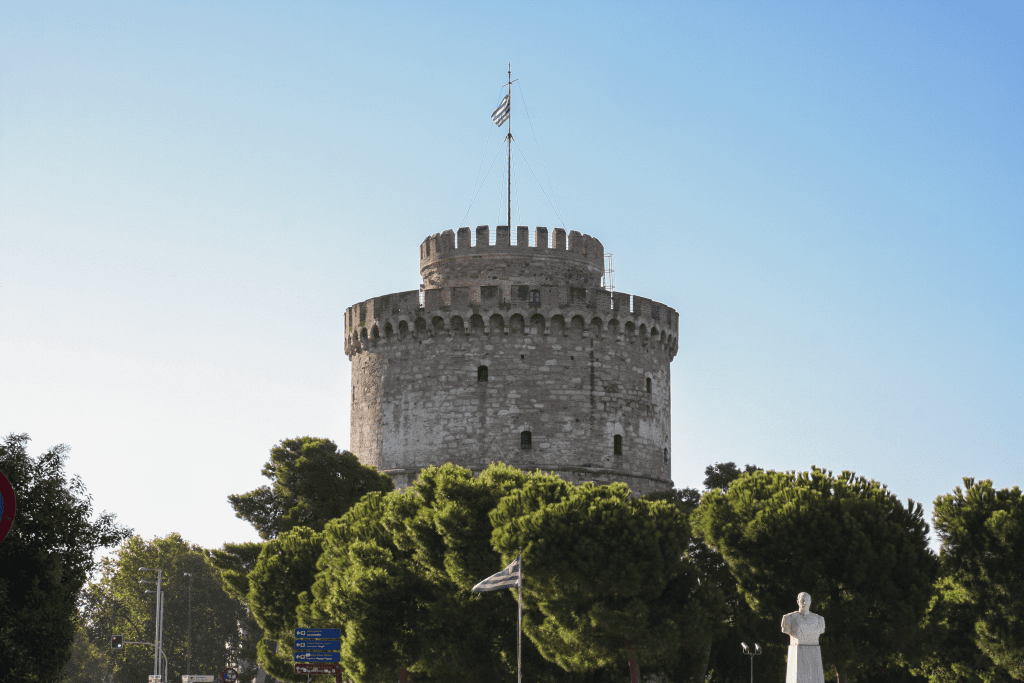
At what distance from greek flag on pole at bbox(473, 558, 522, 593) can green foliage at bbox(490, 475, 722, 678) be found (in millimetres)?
906

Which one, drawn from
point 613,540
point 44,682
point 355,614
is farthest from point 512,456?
point 44,682

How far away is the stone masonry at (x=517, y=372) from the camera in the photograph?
46000 millimetres

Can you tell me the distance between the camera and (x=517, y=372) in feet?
152

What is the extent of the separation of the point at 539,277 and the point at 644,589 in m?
22.3

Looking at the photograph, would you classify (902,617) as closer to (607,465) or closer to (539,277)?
(607,465)

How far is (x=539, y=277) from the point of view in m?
48.4

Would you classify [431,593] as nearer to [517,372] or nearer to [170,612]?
[517,372]

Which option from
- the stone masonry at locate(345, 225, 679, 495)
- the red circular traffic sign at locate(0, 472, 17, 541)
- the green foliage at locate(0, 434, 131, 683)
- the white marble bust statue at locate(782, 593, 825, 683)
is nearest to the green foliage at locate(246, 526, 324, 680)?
the stone masonry at locate(345, 225, 679, 495)

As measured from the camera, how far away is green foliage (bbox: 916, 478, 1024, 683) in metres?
29.8

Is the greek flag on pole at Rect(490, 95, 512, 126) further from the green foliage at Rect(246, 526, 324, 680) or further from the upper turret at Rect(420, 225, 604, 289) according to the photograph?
the green foliage at Rect(246, 526, 324, 680)

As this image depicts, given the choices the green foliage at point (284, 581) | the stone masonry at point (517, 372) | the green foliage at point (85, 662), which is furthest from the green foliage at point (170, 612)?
the green foliage at point (284, 581)

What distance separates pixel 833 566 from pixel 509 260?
74.9ft

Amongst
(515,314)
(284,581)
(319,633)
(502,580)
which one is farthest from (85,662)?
(502,580)

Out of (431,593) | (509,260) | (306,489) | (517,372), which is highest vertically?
(509,260)
